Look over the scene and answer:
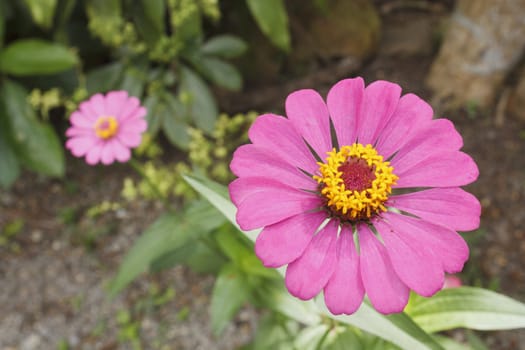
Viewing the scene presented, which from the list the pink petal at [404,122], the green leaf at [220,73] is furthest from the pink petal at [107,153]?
the green leaf at [220,73]

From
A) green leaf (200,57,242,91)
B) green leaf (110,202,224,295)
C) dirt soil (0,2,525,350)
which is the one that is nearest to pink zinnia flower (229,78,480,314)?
green leaf (110,202,224,295)

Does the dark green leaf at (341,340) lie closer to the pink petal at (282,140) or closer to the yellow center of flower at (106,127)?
the pink petal at (282,140)

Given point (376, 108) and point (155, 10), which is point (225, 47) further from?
point (376, 108)

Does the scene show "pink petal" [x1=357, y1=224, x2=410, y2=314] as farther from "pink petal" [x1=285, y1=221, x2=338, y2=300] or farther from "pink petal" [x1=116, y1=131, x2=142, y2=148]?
"pink petal" [x1=116, y1=131, x2=142, y2=148]

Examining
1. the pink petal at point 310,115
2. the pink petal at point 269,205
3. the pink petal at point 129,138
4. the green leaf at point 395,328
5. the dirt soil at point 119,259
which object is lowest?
the dirt soil at point 119,259

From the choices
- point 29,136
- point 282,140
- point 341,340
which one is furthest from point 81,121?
point 29,136

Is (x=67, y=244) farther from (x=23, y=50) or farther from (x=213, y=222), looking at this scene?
(x=213, y=222)

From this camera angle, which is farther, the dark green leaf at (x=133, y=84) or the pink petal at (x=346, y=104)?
the dark green leaf at (x=133, y=84)

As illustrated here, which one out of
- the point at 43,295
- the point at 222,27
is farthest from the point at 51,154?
the point at 222,27
